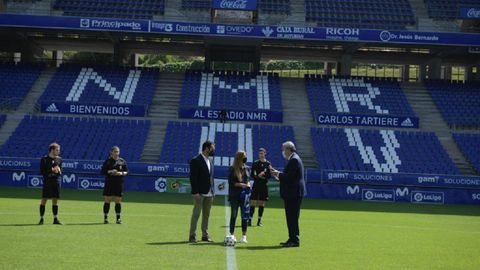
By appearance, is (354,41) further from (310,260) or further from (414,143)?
(310,260)

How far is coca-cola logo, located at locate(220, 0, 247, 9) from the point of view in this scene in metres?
42.2

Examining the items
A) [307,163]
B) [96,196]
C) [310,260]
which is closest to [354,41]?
[307,163]

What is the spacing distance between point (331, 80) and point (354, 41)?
172 inches

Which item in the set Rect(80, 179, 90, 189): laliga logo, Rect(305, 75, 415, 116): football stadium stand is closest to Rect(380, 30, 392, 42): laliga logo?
Rect(305, 75, 415, 116): football stadium stand

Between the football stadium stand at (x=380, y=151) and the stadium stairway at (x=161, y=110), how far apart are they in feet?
26.5

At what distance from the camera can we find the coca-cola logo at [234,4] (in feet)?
139

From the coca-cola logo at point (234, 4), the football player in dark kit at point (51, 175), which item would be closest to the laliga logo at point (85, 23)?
the coca-cola logo at point (234, 4)

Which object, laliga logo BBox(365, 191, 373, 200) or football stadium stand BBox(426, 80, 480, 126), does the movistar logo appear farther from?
football stadium stand BBox(426, 80, 480, 126)

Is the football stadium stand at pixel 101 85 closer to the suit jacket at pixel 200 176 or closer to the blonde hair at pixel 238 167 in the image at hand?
the suit jacket at pixel 200 176

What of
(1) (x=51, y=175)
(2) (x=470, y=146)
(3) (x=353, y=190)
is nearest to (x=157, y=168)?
(3) (x=353, y=190)

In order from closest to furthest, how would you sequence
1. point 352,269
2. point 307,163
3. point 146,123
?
1. point 352,269
2. point 307,163
3. point 146,123

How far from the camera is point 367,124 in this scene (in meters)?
39.8

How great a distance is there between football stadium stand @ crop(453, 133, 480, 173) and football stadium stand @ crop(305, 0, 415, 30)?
8.19m

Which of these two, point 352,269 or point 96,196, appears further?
point 96,196
